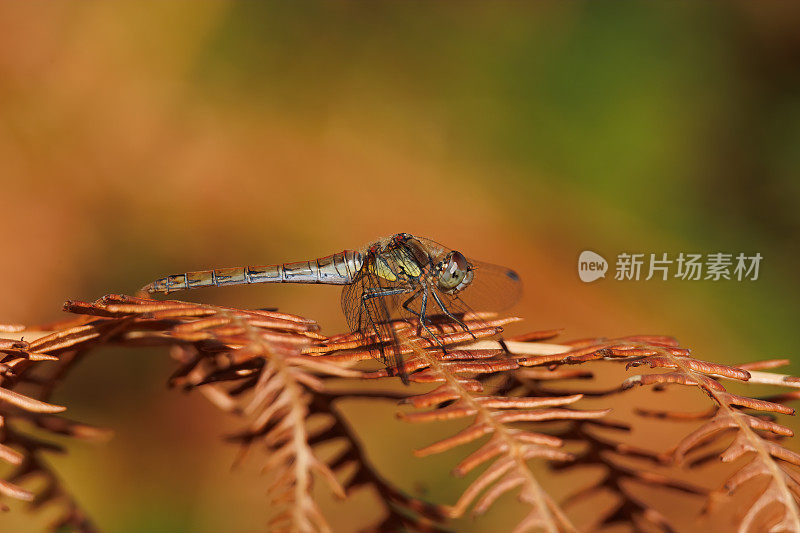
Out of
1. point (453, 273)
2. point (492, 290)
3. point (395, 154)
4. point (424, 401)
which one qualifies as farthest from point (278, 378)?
point (395, 154)

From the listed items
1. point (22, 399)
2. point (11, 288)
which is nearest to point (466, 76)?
point (11, 288)

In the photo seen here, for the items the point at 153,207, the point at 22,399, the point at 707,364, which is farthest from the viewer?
the point at 153,207

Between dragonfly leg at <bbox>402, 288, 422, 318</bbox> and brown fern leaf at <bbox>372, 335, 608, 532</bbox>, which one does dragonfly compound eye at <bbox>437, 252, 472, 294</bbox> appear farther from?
brown fern leaf at <bbox>372, 335, 608, 532</bbox>

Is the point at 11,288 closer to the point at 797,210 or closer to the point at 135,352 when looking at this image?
the point at 135,352

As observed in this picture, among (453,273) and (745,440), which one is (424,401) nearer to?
(745,440)

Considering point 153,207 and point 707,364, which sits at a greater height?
point 153,207

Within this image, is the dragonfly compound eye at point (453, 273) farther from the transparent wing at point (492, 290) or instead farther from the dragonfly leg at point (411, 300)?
the transparent wing at point (492, 290)

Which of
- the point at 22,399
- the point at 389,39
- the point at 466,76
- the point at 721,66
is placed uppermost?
the point at 389,39
